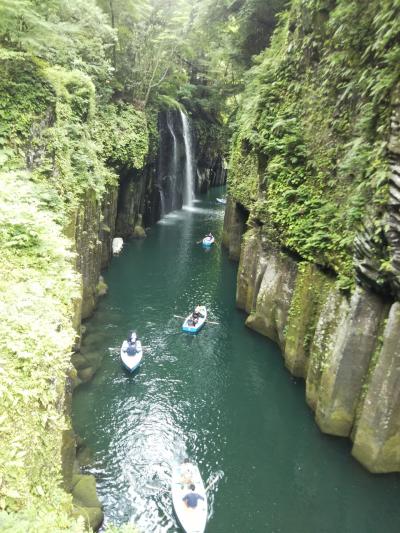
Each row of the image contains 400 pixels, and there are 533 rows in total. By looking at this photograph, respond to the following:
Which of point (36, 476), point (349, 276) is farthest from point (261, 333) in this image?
point (36, 476)

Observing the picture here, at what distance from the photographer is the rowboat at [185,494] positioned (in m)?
10.2

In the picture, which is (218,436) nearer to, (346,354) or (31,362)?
(346,354)

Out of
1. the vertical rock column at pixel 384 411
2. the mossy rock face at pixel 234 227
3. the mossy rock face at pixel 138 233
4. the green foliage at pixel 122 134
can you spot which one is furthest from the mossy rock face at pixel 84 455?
the mossy rock face at pixel 138 233

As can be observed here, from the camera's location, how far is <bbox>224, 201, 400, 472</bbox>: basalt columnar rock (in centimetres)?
1123

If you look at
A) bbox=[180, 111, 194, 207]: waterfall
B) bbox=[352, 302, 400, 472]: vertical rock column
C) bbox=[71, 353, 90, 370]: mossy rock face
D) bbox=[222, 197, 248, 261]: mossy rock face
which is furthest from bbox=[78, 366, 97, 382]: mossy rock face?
bbox=[180, 111, 194, 207]: waterfall

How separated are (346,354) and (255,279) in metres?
9.42

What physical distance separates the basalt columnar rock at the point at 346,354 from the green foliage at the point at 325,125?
3.51 feet

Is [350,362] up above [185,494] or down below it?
above

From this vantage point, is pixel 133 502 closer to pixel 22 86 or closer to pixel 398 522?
pixel 398 522

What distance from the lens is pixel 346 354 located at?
12.3 meters

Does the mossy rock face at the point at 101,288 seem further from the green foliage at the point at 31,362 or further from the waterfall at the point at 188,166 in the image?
the waterfall at the point at 188,166

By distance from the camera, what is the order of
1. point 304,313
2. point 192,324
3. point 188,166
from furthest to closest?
1. point 188,166
2. point 192,324
3. point 304,313

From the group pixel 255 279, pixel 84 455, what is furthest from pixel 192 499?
pixel 255 279

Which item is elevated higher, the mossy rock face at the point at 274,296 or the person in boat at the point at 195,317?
the mossy rock face at the point at 274,296
